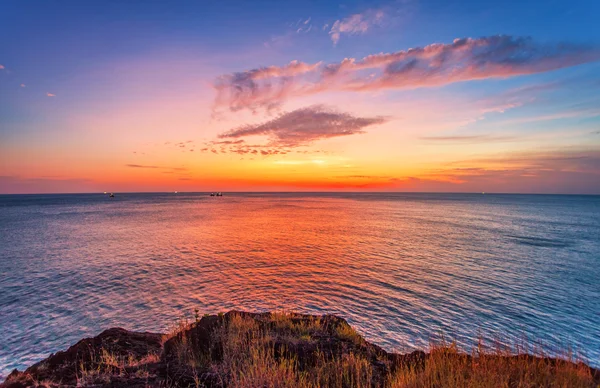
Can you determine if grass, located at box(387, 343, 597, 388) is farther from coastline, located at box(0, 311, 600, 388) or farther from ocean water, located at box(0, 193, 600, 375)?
ocean water, located at box(0, 193, 600, 375)

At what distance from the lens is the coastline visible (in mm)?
6945

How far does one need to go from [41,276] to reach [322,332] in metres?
29.5

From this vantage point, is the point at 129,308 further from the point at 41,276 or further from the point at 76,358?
the point at 41,276

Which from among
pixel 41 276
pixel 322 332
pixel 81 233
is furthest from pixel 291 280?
pixel 81 233

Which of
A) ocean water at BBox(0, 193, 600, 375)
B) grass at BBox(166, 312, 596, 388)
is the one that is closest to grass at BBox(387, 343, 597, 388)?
grass at BBox(166, 312, 596, 388)

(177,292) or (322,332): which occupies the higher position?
(322,332)

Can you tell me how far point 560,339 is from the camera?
1570cm

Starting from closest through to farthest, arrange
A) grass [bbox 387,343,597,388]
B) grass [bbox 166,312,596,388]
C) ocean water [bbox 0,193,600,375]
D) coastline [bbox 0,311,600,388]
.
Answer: grass [bbox 387,343,597,388] → grass [bbox 166,312,596,388] → coastline [bbox 0,311,600,388] → ocean water [bbox 0,193,600,375]

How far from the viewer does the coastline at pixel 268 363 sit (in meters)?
6.95

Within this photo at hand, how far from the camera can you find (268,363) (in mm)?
7531

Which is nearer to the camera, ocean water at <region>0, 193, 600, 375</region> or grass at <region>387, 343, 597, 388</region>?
grass at <region>387, 343, 597, 388</region>

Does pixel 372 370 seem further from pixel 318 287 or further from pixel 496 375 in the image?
pixel 318 287

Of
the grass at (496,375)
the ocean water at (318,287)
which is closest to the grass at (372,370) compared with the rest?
the grass at (496,375)

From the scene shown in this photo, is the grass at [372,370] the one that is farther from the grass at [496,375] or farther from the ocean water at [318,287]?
the ocean water at [318,287]
